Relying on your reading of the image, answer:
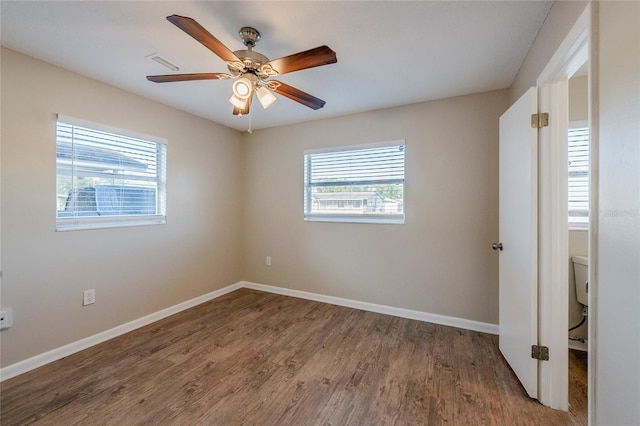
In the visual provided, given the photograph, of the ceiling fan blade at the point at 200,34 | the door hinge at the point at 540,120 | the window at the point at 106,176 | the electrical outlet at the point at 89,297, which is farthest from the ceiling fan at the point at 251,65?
the electrical outlet at the point at 89,297

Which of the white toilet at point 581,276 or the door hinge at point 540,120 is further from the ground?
the door hinge at point 540,120

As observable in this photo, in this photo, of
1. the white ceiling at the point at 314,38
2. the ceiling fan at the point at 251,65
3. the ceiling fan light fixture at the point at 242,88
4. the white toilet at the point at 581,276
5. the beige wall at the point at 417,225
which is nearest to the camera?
the ceiling fan at the point at 251,65

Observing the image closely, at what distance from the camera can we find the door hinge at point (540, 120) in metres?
1.62

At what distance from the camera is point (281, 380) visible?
6.20ft

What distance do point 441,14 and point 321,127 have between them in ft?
6.59

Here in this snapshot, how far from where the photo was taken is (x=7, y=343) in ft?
6.20

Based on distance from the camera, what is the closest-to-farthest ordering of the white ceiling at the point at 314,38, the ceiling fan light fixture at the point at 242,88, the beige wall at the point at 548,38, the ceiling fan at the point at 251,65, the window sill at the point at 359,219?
the beige wall at the point at 548,38
the ceiling fan at the point at 251,65
the white ceiling at the point at 314,38
the ceiling fan light fixture at the point at 242,88
the window sill at the point at 359,219

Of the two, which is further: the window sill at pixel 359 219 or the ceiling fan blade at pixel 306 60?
the window sill at pixel 359 219

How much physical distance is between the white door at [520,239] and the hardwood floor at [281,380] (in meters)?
0.23

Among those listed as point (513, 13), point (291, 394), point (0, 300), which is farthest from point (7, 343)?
point (513, 13)

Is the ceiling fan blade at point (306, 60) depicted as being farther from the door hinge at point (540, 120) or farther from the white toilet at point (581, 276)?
the white toilet at point (581, 276)

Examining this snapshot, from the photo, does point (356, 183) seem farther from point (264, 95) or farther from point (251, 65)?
point (251, 65)

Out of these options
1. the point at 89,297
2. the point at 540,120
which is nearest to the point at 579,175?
the point at 540,120

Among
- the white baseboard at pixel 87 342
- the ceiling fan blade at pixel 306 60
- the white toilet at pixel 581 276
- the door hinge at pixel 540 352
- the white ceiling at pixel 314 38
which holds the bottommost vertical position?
the white baseboard at pixel 87 342
